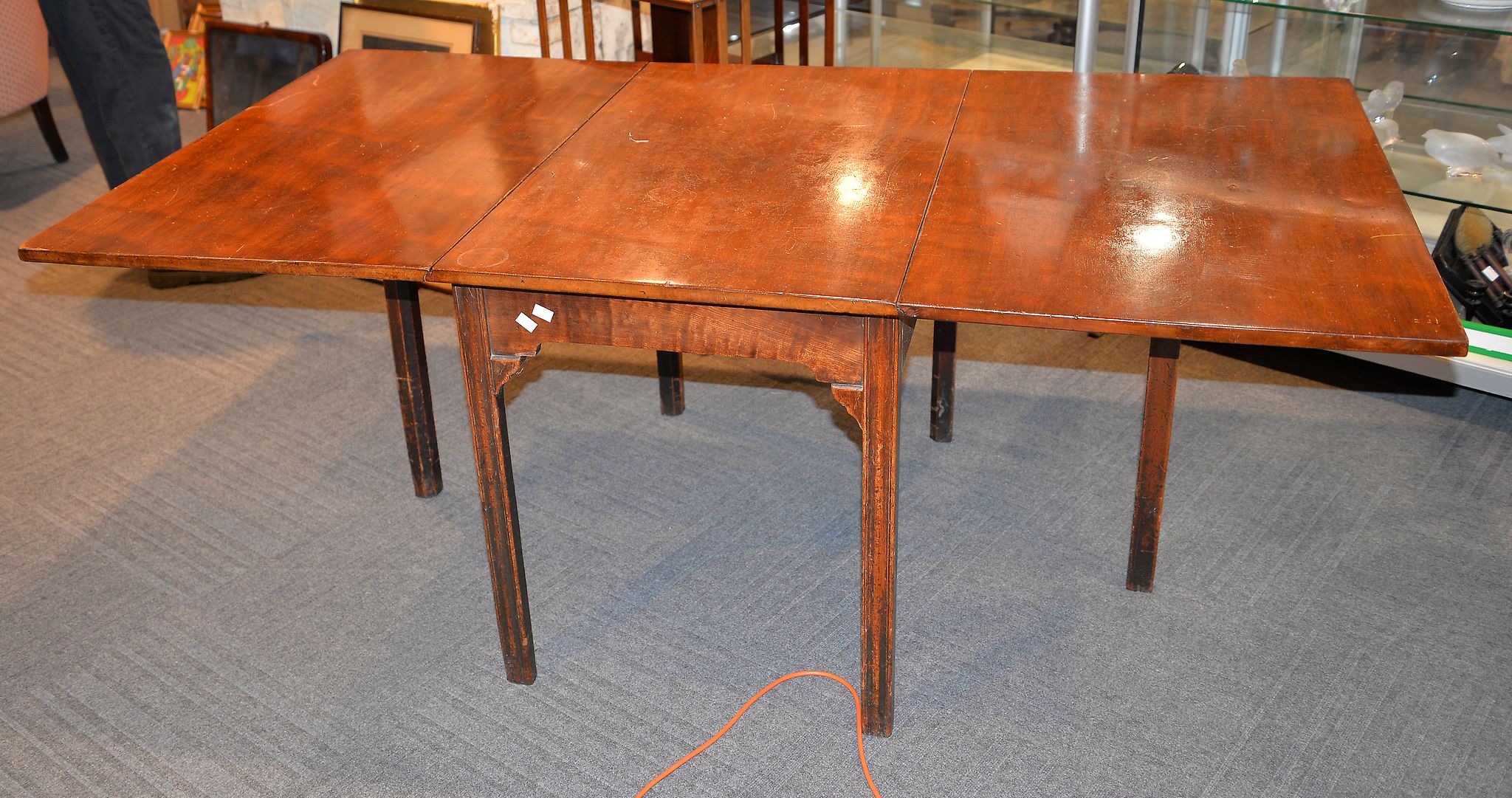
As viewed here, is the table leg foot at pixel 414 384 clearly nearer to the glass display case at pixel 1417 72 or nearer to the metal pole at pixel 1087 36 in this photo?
the metal pole at pixel 1087 36

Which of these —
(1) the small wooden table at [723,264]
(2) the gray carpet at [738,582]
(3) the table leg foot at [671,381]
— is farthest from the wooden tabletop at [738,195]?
(2) the gray carpet at [738,582]

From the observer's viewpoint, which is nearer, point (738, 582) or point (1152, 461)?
point (1152, 461)

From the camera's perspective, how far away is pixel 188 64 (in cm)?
476

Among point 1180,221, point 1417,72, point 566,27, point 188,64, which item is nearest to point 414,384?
point 566,27

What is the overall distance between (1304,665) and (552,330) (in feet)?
4.22

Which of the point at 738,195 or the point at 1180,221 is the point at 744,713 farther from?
the point at 1180,221

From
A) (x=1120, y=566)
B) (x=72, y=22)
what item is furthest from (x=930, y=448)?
(x=72, y=22)

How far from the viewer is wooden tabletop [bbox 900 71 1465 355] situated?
144 cm

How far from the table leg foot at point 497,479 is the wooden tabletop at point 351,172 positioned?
0.14m

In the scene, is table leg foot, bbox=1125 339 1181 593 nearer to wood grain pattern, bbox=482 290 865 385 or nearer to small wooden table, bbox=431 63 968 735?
small wooden table, bbox=431 63 968 735

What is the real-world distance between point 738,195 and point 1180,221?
60cm

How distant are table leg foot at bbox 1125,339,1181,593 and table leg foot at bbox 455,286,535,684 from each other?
0.98 meters

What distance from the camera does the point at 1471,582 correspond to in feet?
7.14

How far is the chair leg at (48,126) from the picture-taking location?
4188 millimetres
